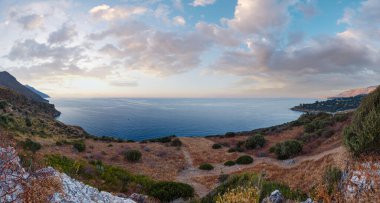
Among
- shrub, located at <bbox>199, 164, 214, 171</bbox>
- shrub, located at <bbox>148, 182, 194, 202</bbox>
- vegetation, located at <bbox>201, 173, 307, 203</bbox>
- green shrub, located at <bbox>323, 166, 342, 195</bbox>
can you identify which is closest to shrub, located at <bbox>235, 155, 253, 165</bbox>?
shrub, located at <bbox>199, 164, 214, 171</bbox>

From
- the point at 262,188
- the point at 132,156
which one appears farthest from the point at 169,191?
the point at 132,156

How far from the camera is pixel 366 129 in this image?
1127 cm

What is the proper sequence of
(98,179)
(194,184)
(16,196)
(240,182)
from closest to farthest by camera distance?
1. (16,196)
2. (240,182)
3. (98,179)
4. (194,184)

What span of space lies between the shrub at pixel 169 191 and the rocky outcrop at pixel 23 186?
572 cm

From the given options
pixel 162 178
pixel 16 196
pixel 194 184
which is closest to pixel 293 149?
pixel 194 184

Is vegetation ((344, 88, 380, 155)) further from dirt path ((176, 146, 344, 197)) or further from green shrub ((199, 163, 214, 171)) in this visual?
green shrub ((199, 163, 214, 171))

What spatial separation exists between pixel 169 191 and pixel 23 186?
10.4 meters

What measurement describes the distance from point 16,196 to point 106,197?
3697mm

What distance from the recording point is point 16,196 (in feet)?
22.2

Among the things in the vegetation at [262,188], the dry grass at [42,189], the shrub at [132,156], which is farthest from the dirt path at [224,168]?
the dry grass at [42,189]

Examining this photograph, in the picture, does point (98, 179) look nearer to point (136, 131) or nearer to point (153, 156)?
point (153, 156)

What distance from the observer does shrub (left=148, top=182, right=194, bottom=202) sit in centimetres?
1598

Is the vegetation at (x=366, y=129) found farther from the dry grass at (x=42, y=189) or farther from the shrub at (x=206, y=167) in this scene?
the shrub at (x=206, y=167)

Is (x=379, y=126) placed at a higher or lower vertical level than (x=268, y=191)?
higher
